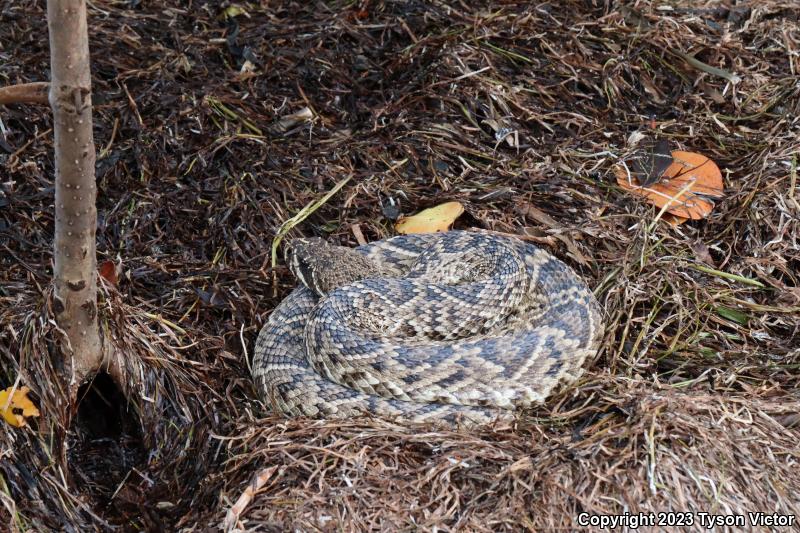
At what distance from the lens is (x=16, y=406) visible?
13.6ft

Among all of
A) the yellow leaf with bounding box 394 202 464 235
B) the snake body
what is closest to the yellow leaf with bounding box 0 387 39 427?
the snake body

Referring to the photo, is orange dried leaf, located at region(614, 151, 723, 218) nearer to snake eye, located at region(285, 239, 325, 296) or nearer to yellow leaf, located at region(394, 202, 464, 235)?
yellow leaf, located at region(394, 202, 464, 235)

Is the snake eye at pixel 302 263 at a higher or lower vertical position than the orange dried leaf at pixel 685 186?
higher

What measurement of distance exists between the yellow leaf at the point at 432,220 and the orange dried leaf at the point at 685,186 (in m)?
1.05

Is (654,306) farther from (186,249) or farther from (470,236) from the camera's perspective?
(186,249)

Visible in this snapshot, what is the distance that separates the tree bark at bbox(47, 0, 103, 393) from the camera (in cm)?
340

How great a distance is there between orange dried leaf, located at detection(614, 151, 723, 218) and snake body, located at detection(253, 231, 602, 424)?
794 millimetres

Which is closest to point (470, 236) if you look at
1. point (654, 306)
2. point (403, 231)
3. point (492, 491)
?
point (403, 231)

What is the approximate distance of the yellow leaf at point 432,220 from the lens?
5734 millimetres

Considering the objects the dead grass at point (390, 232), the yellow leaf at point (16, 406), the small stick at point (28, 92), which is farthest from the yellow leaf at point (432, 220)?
the small stick at point (28, 92)

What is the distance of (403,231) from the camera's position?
227 inches

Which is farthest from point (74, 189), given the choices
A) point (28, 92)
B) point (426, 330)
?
point (426, 330)

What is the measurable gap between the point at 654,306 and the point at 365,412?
5.66 ft

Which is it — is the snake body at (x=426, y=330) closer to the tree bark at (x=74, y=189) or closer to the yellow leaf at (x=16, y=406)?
the tree bark at (x=74, y=189)
